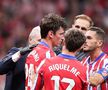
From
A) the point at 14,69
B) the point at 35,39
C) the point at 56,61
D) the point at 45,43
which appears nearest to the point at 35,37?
the point at 35,39

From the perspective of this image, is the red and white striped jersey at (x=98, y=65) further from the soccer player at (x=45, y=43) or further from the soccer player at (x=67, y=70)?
the soccer player at (x=67, y=70)

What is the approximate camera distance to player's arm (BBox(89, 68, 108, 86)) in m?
7.36

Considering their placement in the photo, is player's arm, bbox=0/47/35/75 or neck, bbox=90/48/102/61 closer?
player's arm, bbox=0/47/35/75

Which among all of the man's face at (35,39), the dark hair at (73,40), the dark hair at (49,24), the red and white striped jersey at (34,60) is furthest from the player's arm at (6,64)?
the dark hair at (73,40)

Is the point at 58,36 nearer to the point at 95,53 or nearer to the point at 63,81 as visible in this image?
the point at 63,81

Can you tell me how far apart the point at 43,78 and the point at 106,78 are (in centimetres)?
89

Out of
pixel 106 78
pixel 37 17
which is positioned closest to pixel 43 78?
pixel 106 78

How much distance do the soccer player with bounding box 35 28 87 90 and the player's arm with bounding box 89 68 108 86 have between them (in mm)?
316

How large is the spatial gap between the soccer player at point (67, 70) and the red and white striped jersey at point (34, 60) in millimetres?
206

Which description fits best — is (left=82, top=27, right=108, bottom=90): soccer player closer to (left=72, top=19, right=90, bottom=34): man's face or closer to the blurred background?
(left=72, top=19, right=90, bottom=34): man's face

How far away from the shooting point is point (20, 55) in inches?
298

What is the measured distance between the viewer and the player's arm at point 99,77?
290 inches

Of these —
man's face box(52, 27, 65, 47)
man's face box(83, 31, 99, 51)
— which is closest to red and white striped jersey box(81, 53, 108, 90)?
man's face box(83, 31, 99, 51)

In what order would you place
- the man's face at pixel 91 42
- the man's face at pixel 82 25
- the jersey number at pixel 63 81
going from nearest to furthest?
the jersey number at pixel 63 81 → the man's face at pixel 91 42 → the man's face at pixel 82 25
